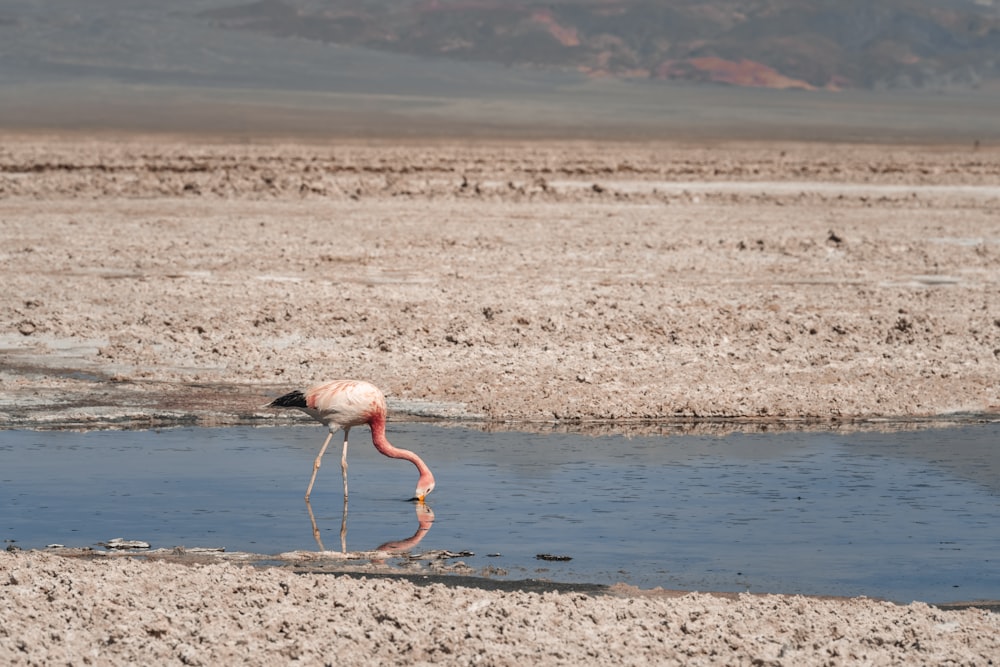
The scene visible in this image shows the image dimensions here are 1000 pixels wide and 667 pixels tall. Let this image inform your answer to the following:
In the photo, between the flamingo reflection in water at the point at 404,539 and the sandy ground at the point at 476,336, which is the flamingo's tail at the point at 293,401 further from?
the sandy ground at the point at 476,336

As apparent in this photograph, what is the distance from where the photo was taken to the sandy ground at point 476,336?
266 inches

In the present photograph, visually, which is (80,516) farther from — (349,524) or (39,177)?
(39,177)

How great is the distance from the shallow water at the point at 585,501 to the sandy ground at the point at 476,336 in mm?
552

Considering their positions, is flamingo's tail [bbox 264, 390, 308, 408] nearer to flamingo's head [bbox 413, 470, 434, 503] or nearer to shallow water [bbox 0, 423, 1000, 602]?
shallow water [bbox 0, 423, 1000, 602]

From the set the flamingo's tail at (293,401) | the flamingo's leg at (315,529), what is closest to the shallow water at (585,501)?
the flamingo's leg at (315,529)

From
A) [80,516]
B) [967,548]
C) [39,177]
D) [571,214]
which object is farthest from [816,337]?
[39,177]

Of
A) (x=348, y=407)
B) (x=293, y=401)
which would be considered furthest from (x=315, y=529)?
(x=293, y=401)

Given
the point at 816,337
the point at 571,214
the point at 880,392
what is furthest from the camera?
the point at 571,214

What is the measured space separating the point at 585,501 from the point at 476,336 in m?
5.42

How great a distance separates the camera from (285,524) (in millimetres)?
8805

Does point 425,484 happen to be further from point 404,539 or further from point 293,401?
point 293,401

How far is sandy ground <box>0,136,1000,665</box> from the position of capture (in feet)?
22.2

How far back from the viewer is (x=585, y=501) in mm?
9281

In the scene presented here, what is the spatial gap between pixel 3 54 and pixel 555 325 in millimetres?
184228
